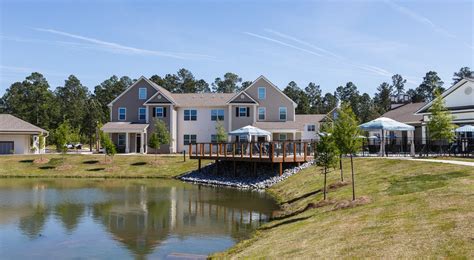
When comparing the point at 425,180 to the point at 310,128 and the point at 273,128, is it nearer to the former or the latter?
the point at 273,128

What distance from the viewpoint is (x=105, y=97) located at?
93688 mm

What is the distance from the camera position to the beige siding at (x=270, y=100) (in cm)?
5238

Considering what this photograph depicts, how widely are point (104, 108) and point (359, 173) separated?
247ft

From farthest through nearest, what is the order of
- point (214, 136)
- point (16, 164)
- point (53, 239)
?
point (214, 136)
point (16, 164)
point (53, 239)

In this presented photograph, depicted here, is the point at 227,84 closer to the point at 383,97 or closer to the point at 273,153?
the point at 383,97

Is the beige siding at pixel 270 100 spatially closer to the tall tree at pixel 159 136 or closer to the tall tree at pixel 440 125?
the tall tree at pixel 159 136

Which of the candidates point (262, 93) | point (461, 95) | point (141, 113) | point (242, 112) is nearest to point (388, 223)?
point (461, 95)

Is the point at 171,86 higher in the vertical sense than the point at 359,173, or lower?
higher

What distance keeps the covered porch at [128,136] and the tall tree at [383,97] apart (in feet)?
204

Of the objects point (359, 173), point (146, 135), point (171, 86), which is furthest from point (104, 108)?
point (359, 173)

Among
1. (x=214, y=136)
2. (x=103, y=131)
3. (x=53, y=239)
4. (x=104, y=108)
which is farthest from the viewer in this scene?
(x=104, y=108)

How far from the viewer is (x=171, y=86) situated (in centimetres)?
10500

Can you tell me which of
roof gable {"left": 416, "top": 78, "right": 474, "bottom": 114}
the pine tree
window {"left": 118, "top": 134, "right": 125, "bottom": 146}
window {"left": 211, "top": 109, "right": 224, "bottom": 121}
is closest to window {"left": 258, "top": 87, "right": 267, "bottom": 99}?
window {"left": 211, "top": 109, "right": 224, "bottom": 121}

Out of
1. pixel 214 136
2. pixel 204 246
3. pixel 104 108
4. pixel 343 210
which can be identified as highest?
pixel 104 108
